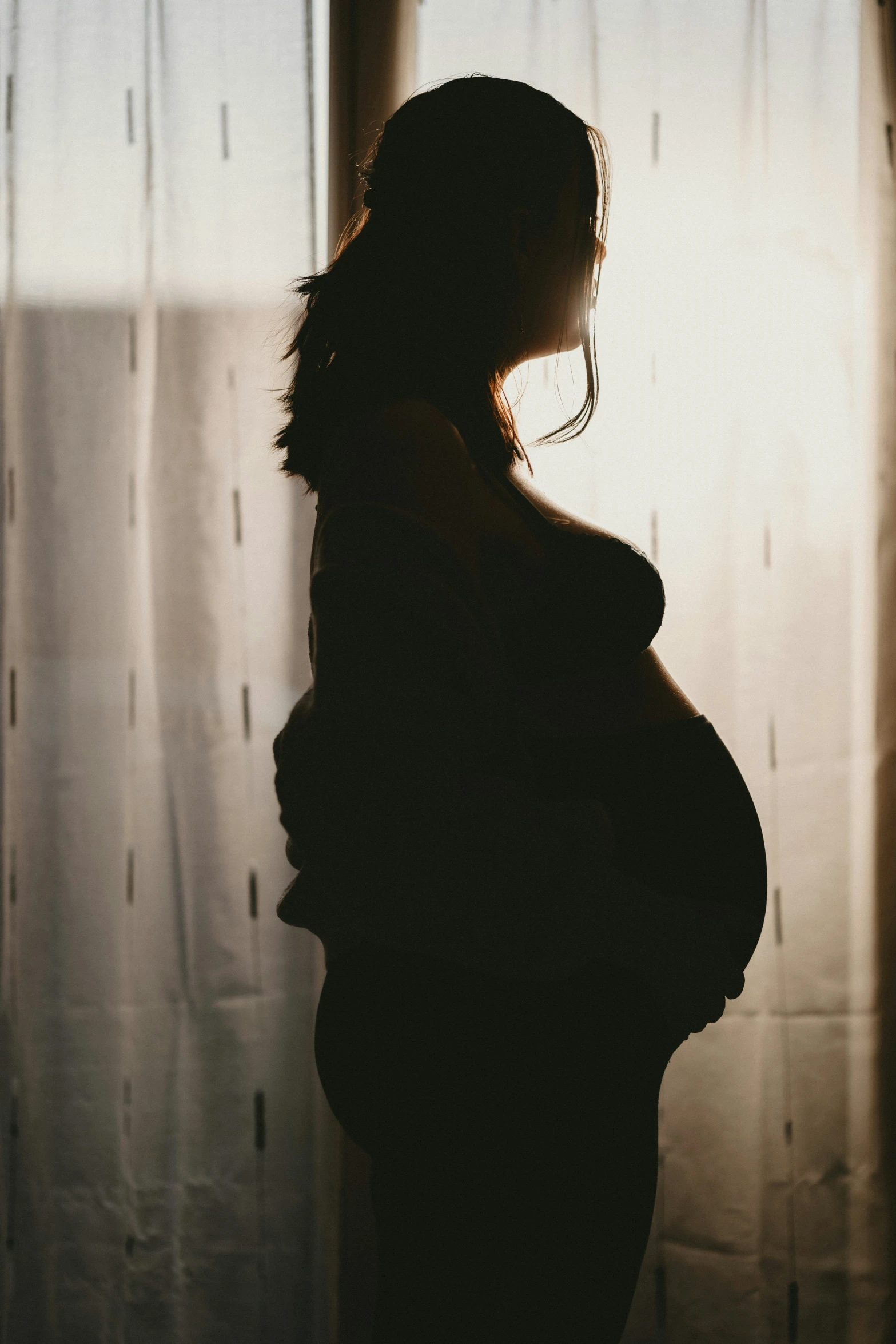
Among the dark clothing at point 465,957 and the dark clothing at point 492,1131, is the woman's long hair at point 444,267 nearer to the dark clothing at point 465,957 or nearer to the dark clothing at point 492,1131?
the dark clothing at point 465,957

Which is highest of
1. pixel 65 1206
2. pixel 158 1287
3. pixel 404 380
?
pixel 404 380

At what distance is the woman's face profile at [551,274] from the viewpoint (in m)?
0.68

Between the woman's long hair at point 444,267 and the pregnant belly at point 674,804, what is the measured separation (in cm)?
22

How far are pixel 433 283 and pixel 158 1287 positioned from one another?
1.28 meters

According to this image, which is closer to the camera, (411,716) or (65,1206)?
(411,716)

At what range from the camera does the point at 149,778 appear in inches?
48.6

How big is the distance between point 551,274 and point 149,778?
33.1 inches

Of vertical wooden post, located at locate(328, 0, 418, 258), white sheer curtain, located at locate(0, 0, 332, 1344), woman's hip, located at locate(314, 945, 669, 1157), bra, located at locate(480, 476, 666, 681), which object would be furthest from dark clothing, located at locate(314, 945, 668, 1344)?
vertical wooden post, located at locate(328, 0, 418, 258)

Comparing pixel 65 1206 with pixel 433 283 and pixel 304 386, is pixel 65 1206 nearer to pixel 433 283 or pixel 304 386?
pixel 304 386

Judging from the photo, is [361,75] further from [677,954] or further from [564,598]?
[677,954]

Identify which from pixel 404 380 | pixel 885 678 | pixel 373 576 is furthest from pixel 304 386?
pixel 885 678

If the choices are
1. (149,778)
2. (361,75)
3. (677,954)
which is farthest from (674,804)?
(361,75)

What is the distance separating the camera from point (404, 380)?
660 mm

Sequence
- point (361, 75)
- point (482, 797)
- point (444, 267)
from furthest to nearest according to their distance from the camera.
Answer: point (361, 75)
point (444, 267)
point (482, 797)
